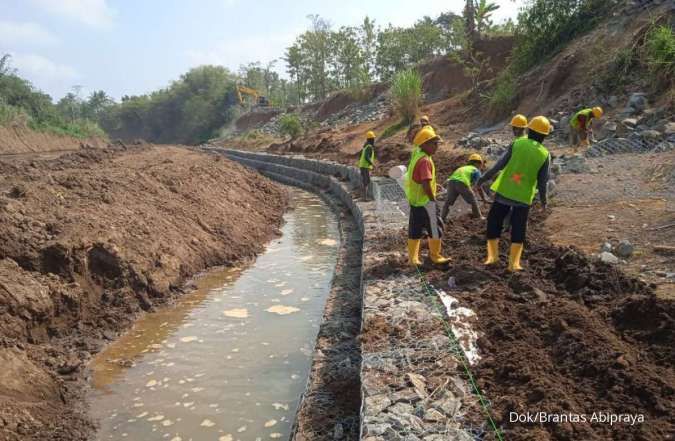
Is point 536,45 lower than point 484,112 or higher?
higher

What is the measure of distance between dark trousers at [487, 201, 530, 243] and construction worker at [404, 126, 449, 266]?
23.1 inches

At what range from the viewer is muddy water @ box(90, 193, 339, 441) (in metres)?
4.08

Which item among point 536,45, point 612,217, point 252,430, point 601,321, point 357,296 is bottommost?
point 252,430

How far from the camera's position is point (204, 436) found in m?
3.91

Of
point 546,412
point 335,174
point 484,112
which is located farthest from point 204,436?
point 484,112

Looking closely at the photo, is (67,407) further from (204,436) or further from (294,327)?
(294,327)

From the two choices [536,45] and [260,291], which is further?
[536,45]

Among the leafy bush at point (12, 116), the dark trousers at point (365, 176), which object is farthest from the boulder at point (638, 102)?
the leafy bush at point (12, 116)

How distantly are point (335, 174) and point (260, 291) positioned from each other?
10.7m

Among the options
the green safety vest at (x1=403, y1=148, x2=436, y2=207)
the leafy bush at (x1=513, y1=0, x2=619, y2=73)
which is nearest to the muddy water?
the green safety vest at (x1=403, y1=148, x2=436, y2=207)

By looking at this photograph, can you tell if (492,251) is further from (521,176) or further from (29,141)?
(29,141)

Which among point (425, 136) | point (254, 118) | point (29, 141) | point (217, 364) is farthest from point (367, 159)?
point (254, 118)

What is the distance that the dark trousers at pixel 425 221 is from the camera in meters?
5.46

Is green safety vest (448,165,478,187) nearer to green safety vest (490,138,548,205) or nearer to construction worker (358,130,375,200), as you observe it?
green safety vest (490,138,548,205)
